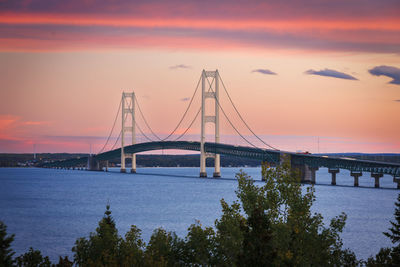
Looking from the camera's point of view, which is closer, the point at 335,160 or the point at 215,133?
the point at 335,160

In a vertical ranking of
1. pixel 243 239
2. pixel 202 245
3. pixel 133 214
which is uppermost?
pixel 243 239

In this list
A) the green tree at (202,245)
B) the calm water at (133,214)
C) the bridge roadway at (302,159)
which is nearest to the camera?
the green tree at (202,245)

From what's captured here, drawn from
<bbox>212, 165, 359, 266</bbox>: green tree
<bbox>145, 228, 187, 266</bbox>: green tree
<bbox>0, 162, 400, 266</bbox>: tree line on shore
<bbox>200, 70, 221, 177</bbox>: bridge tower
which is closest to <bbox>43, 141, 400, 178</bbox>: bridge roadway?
<bbox>200, 70, 221, 177</bbox>: bridge tower

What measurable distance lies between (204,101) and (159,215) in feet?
220

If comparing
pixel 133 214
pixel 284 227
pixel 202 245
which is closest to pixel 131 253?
pixel 202 245

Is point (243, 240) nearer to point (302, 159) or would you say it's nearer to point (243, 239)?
point (243, 239)

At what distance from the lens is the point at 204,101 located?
128 metres

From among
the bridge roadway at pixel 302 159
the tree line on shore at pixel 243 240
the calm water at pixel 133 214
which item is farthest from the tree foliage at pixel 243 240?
the bridge roadway at pixel 302 159

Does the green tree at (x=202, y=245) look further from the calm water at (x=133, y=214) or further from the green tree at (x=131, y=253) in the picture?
the calm water at (x=133, y=214)

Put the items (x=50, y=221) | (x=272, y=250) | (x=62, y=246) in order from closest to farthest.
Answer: (x=272, y=250), (x=62, y=246), (x=50, y=221)

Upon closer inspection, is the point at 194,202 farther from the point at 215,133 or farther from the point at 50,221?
the point at 215,133

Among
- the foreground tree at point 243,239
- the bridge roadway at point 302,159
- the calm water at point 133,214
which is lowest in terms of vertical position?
the calm water at point 133,214

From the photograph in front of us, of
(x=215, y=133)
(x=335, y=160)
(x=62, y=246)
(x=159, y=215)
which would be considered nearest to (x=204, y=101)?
(x=215, y=133)

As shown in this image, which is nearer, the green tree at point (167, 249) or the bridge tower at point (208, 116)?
the green tree at point (167, 249)
